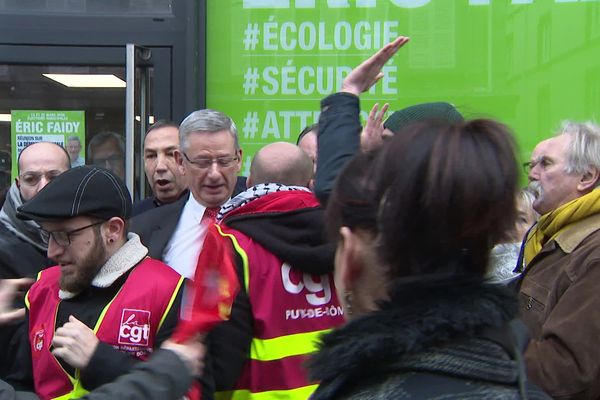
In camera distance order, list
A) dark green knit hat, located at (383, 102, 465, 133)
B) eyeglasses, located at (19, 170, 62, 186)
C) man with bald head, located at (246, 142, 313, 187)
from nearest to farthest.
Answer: dark green knit hat, located at (383, 102, 465, 133)
man with bald head, located at (246, 142, 313, 187)
eyeglasses, located at (19, 170, 62, 186)

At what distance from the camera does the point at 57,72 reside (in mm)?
5508

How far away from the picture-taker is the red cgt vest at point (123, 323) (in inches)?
97.9

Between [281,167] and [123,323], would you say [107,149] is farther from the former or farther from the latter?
[123,323]

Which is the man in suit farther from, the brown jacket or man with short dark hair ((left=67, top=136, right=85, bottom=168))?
man with short dark hair ((left=67, top=136, right=85, bottom=168))

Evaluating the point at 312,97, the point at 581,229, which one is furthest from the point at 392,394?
the point at 312,97

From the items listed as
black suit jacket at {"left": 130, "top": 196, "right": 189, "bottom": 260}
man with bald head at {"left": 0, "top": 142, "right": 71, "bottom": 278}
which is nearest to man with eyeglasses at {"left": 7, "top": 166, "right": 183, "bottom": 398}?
man with bald head at {"left": 0, "top": 142, "right": 71, "bottom": 278}

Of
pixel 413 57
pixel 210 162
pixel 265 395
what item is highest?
pixel 413 57

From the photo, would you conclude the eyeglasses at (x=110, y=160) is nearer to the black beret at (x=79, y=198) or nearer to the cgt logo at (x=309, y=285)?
the black beret at (x=79, y=198)

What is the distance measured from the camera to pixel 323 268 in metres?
2.50

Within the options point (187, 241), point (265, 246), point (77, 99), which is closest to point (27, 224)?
point (187, 241)

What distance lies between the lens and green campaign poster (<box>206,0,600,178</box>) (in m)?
5.42

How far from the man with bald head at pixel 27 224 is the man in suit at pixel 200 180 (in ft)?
1.48

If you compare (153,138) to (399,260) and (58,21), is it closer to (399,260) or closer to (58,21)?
(58,21)

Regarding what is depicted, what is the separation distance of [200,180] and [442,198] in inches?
94.4
